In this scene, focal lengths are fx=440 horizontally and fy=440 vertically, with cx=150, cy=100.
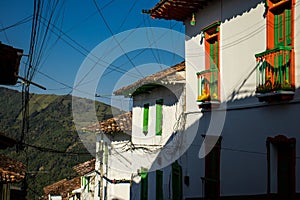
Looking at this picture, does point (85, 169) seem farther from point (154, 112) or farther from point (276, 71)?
point (276, 71)

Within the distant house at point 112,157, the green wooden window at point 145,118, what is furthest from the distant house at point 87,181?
the green wooden window at point 145,118

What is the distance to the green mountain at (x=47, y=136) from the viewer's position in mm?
49156

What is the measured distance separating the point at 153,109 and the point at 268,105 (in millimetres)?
7278

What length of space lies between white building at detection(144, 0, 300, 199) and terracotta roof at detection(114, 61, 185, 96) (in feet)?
2.14

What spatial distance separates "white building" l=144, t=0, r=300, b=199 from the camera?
7.55m

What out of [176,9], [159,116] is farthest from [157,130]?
[176,9]

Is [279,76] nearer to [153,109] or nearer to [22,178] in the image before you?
[22,178]

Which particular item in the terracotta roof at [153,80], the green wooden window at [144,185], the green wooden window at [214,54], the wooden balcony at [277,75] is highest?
the green wooden window at [214,54]

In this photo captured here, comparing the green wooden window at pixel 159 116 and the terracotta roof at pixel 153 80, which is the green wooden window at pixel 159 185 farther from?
the terracotta roof at pixel 153 80

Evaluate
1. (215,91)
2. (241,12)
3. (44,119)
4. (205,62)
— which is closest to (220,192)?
(215,91)

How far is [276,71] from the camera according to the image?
7641 millimetres

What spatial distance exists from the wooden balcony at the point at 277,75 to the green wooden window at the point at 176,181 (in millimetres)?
5134

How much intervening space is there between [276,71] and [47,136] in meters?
53.1

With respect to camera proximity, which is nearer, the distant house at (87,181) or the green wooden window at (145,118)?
the green wooden window at (145,118)
